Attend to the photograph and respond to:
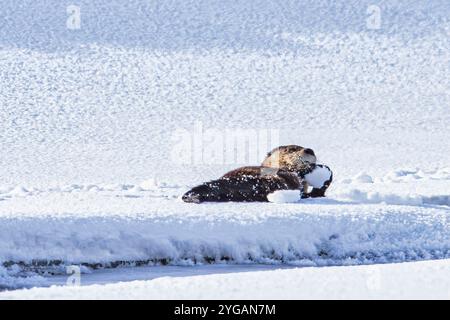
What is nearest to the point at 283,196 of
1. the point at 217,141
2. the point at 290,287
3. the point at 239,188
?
the point at 239,188

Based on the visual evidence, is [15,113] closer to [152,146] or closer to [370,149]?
[152,146]

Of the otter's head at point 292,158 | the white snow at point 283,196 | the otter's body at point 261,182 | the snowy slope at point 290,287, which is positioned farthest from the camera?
the otter's head at point 292,158

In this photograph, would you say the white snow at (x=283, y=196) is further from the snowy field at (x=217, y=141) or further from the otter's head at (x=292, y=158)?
the otter's head at (x=292, y=158)

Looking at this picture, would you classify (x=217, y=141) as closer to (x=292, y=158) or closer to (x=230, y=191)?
(x=292, y=158)

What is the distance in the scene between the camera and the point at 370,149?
666 inches

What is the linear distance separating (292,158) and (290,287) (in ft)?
16.1

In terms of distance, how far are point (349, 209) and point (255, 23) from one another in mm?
16130

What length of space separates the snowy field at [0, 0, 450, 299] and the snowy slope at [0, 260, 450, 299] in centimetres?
2

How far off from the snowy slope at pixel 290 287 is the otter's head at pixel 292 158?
4066mm

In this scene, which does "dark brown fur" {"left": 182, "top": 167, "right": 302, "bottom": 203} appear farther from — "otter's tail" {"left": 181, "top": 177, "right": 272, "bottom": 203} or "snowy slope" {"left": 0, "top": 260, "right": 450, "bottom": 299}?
"snowy slope" {"left": 0, "top": 260, "right": 450, "bottom": 299}

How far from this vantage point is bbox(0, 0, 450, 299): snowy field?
7410mm

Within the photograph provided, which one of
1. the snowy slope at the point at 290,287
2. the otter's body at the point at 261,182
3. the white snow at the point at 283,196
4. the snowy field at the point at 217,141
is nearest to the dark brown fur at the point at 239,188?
the otter's body at the point at 261,182

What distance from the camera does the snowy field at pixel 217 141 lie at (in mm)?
7410

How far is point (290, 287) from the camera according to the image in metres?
5.34
